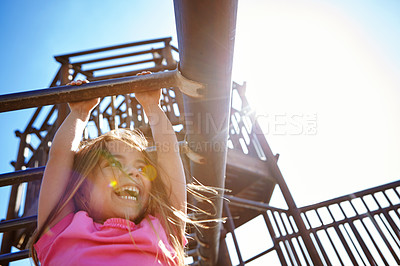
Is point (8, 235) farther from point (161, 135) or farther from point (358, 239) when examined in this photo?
point (358, 239)

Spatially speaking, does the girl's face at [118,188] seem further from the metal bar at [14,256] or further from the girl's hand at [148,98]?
the metal bar at [14,256]

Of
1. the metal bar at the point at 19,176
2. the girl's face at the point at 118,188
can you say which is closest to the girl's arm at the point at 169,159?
the girl's face at the point at 118,188

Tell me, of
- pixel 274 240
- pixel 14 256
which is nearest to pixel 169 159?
pixel 14 256

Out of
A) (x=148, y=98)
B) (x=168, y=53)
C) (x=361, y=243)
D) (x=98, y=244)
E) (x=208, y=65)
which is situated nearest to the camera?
(x=208, y=65)

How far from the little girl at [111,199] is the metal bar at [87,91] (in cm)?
10

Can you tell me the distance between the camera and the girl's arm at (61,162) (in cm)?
98

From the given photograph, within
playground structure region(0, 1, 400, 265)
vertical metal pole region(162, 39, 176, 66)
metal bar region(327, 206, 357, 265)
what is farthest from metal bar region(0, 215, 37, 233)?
vertical metal pole region(162, 39, 176, 66)

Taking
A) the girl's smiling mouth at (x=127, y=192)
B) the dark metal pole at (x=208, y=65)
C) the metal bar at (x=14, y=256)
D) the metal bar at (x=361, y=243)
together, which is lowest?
the metal bar at (x=361, y=243)

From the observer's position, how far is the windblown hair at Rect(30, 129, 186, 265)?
1093 mm

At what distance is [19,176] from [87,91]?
657 millimetres

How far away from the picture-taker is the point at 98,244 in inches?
35.8

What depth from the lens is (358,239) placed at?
2.68 metres

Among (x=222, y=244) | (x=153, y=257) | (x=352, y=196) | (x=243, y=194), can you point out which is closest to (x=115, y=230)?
(x=153, y=257)

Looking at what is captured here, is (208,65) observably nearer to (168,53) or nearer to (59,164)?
(59,164)
